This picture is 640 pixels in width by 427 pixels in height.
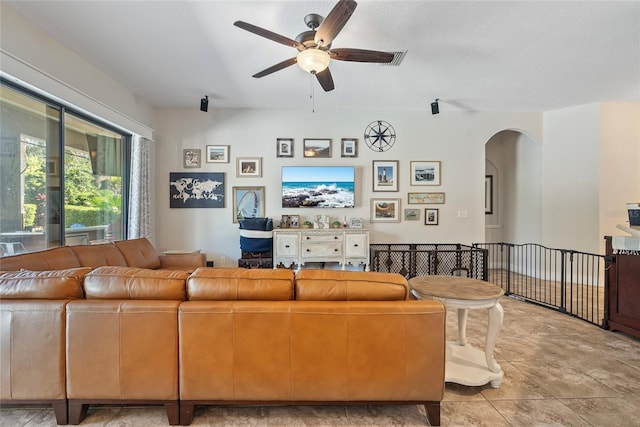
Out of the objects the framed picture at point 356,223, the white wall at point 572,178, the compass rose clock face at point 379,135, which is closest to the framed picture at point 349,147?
the compass rose clock face at point 379,135

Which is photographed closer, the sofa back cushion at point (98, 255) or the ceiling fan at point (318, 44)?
the ceiling fan at point (318, 44)

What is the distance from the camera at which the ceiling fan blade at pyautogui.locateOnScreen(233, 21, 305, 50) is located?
206cm

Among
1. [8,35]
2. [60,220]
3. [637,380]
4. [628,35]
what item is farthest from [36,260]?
[628,35]

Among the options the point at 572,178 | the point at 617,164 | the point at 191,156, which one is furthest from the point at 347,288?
the point at 617,164

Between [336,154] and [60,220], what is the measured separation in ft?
12.4

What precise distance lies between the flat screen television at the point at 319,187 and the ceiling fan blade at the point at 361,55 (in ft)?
7.67

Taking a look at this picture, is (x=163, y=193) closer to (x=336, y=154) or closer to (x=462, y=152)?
(x=336, y=154)

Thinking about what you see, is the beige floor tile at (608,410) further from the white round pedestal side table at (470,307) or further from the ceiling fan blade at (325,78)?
the ceiling fan blade at (325,78)

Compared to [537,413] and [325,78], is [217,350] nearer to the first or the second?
[537,413]

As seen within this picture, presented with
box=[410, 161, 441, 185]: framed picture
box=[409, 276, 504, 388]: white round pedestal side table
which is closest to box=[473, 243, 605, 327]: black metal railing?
box=[410, 161, 441, 185]: framed picture

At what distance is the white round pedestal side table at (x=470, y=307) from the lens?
175 centimetres

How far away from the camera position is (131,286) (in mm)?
1523

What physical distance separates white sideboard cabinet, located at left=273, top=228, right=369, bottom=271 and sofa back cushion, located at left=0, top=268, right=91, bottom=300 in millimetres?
2881

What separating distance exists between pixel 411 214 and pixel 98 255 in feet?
14.5
